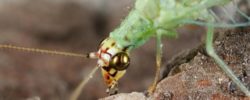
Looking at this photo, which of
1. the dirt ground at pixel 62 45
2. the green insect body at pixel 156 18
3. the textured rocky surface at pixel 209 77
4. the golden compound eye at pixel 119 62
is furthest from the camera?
the dirt ground at pixel 62 45

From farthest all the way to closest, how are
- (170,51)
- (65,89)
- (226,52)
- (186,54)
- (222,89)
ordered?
(170,51) < (65,89) < (186,54) < (226,52) < (222,89)

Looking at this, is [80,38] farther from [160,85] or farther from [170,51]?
[160,85]

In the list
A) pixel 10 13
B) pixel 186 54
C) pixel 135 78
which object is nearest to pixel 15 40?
pixel 10 13

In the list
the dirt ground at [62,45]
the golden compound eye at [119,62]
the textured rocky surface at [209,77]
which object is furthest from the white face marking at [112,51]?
the dirt ground at [62,45]

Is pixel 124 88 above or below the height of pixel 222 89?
above

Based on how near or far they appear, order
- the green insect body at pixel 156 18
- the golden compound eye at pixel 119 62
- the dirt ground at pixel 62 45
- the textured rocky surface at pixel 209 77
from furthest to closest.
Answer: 1. the dirt ground at pixel 62 45
2. the green insect body at pixel 156 18
3. the golden compound eye at pixel 119 62
4. the textured rocky surface at pixel 209 77

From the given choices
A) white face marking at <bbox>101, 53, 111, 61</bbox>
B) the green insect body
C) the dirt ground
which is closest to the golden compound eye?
white face marking at <bbox>101, 53, 111, 61</bbox>

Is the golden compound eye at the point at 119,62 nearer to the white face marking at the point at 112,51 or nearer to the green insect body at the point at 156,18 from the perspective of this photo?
the white face marking at the point at 112,51

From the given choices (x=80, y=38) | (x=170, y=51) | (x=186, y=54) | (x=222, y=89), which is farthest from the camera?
(x=80, y=38)

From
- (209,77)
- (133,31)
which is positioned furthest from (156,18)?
(209,77)
